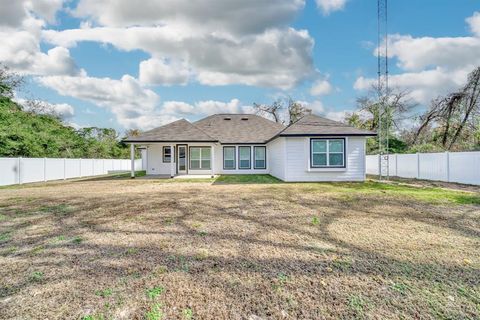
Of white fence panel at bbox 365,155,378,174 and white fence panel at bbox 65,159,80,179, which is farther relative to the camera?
white fence panel at bbox 365,155,378,174

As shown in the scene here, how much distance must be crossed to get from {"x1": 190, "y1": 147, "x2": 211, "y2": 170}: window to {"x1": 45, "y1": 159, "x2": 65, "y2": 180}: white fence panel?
9390 mm

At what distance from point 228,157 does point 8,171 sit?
13.9 meters

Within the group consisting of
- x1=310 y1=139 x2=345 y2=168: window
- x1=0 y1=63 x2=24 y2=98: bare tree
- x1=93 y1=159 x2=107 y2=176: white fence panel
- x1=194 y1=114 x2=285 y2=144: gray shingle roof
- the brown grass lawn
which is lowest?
the brown grass lawn

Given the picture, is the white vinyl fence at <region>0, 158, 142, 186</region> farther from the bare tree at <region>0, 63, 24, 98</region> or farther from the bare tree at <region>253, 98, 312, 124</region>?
the bare tree at <region>253, 98, 312, 124</region>

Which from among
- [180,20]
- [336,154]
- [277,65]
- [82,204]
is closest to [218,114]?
[277,65]

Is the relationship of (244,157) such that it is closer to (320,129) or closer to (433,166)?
(320,129)

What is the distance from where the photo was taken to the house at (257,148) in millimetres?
14398

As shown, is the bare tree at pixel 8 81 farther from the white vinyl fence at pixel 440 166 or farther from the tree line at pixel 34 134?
the white vinyl fence at pixel 440 166

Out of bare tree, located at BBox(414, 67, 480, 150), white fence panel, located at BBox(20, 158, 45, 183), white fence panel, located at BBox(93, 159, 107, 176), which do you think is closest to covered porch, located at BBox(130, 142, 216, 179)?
white fence panel, located at BBox(20, 158, 45, 183)

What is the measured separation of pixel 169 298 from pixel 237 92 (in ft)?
106

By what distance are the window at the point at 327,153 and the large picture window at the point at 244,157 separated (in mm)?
8170

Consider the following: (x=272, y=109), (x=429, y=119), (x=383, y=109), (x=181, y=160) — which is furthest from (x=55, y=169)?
(x=383, y=109)

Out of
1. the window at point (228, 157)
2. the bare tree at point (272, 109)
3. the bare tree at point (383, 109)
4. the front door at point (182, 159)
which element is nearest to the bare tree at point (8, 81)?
the front door at point (182, 159)

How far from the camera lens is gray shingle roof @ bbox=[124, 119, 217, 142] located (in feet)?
60.2
